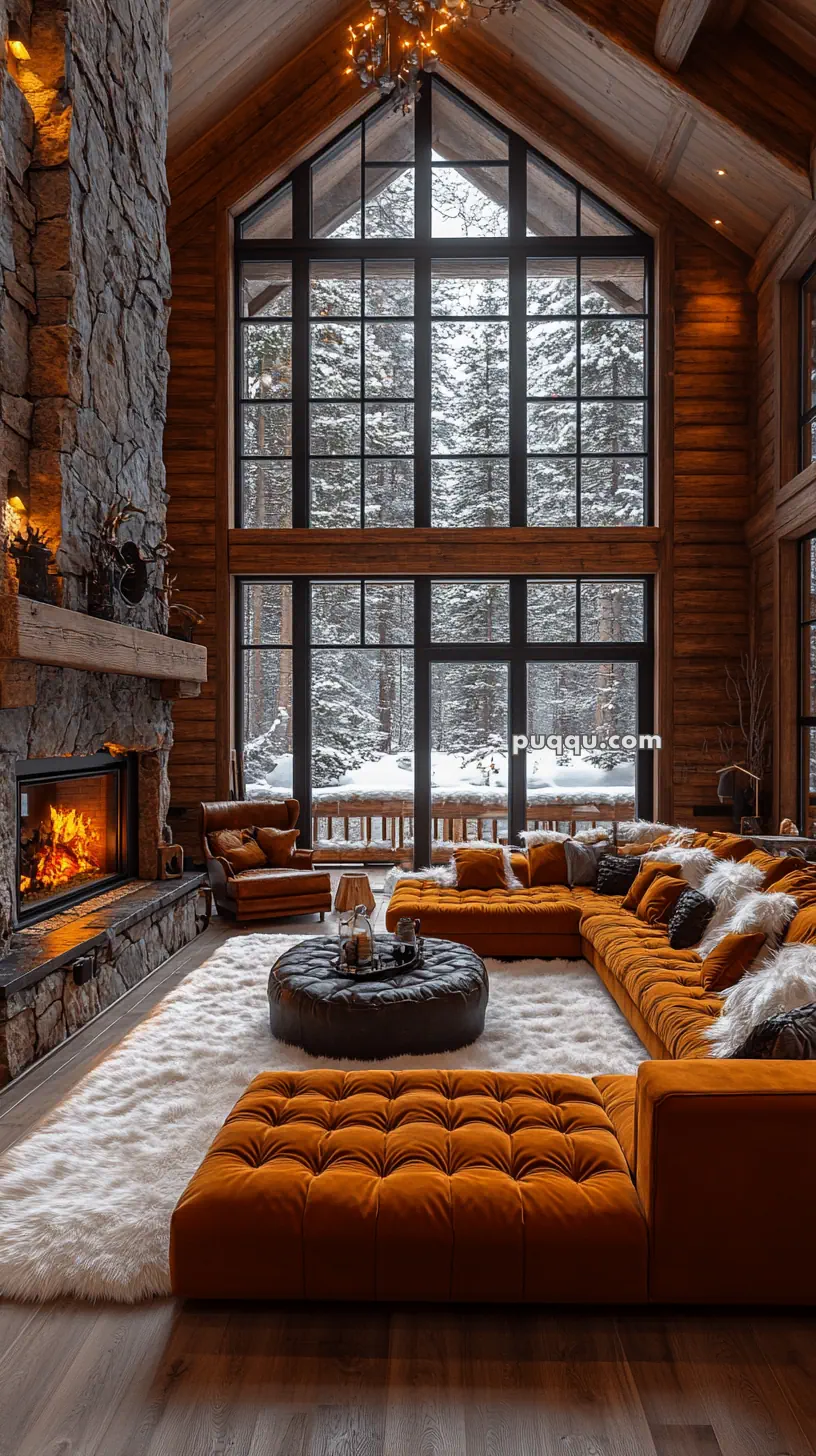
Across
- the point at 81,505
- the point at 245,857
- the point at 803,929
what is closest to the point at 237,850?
the point at 245,857

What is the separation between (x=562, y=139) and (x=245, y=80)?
3022mm

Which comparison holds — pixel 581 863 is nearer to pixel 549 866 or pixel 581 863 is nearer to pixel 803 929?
pixel 549 866

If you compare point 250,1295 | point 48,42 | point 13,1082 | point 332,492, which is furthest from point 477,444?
point 250,1295

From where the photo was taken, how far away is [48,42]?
4684 mm

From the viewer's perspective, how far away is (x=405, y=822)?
912cm

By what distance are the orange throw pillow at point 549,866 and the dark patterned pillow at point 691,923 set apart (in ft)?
5.68

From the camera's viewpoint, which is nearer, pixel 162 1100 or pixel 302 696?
pixel 162 1100

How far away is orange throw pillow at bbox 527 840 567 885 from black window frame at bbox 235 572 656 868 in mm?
2616

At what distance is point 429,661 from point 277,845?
104 inches

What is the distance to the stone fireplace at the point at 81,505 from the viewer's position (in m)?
4.30

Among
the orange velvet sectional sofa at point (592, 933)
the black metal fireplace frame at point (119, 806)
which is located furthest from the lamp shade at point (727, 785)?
the black metal fireplace frame at point (119, 806)

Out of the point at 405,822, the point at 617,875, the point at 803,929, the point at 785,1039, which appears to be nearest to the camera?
the point at 785,1039

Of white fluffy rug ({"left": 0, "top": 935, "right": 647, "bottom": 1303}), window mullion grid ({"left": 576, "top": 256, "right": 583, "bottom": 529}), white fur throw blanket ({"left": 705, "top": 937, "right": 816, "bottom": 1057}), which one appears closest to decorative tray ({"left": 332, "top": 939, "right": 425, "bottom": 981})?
white fluffy rug ({"left": 0, "top": 935, "right": 647, "bottom": 1303})

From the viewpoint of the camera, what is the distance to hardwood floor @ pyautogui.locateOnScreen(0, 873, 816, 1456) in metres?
1.92
